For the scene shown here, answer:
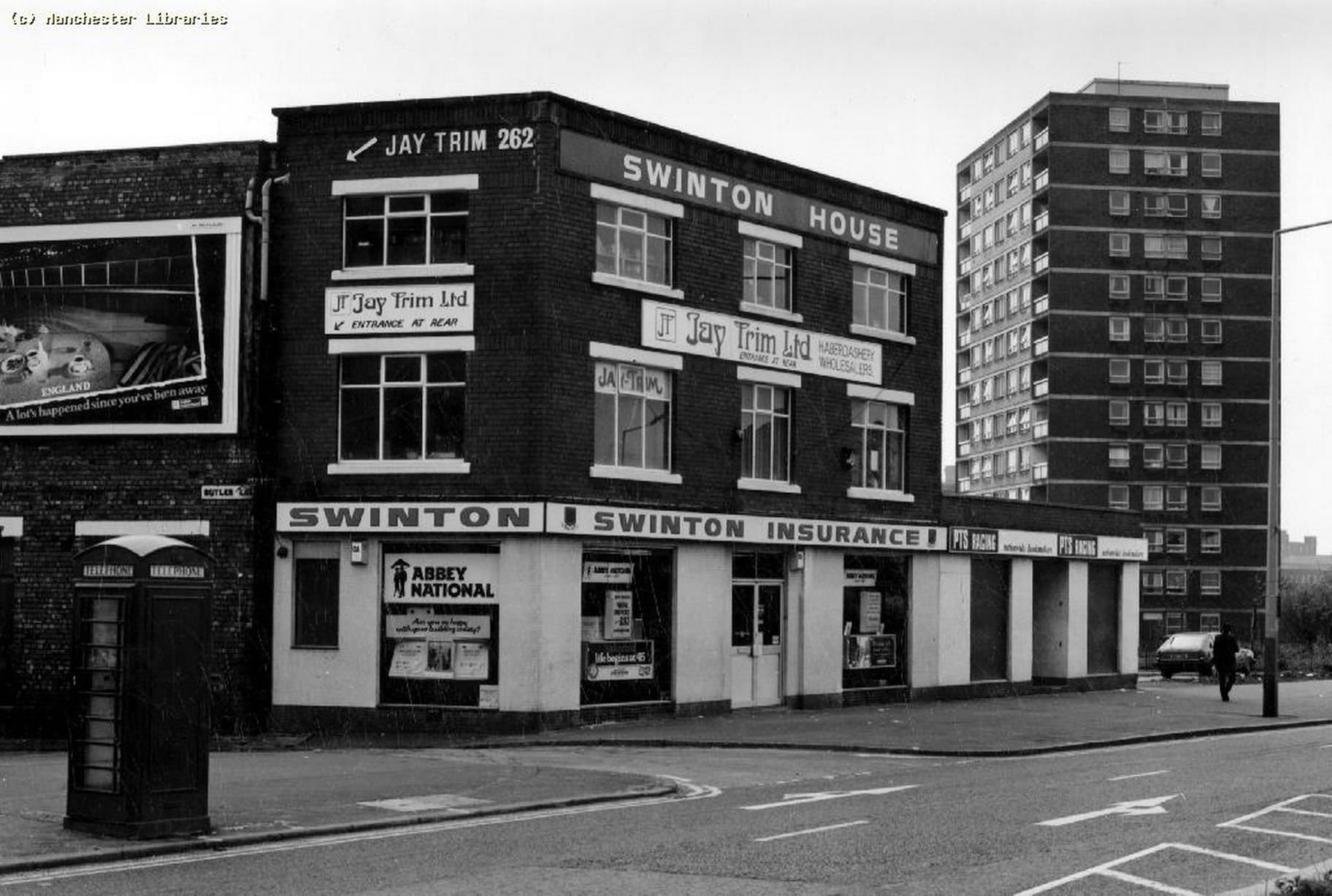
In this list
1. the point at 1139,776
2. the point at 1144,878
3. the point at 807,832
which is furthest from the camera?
the point at 1139,776

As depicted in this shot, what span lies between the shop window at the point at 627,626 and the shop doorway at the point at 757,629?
1.98 metres

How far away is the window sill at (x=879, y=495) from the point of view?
33.2 metres

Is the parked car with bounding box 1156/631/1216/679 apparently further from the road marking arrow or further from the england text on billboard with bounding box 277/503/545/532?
the road marking arrow

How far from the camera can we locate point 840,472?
1300 inches

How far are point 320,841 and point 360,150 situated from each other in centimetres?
1605

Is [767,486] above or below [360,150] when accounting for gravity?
below

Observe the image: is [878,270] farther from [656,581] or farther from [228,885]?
[228,885]

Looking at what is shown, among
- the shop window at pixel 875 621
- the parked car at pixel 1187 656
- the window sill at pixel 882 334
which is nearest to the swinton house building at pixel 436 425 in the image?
the shop window at pixel 875 621

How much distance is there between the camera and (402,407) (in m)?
27.4

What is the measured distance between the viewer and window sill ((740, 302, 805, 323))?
3084cm

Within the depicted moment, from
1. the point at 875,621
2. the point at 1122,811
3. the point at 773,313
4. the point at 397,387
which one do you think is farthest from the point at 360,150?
the point at 1122,811

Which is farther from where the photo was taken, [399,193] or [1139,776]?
[399,193]

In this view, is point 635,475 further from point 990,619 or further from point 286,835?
point 286,835

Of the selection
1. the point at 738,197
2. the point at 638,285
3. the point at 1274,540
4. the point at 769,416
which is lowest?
the point at 1274,540
